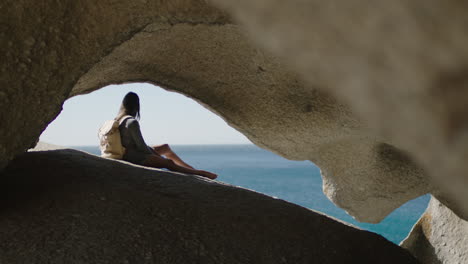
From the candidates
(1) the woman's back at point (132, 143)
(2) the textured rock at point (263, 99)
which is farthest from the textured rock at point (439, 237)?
(1) the woman's back at point (132, 143)

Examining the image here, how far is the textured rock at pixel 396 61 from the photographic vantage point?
9.2 inches

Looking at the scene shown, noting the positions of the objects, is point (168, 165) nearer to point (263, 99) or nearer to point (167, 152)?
point (167, 152)

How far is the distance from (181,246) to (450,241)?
204 cm

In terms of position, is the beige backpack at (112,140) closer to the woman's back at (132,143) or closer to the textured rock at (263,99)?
the woman's back at (132,143)

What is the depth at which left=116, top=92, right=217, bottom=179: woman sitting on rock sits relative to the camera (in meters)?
2.32

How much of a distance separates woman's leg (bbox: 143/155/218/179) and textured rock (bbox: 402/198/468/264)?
150cm

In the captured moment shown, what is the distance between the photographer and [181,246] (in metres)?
1.46

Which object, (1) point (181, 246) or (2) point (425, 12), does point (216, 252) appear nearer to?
(1) point (181, 246)

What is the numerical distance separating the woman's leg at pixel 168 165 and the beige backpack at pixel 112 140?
Answer: 14 cm

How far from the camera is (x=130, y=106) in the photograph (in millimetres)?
2354

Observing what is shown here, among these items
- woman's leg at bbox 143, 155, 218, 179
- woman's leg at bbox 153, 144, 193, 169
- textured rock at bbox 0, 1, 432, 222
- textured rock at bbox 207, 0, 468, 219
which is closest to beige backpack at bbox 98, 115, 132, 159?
woman's leg at bbox 143, 155, 218, 179

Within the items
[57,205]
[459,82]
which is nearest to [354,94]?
[459,82]

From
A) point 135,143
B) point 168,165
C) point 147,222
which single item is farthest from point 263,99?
point 147,222

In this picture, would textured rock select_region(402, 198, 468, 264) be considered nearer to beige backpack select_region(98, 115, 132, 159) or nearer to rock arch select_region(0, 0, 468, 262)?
rock arch select_region(0, 0, 468, 262)
